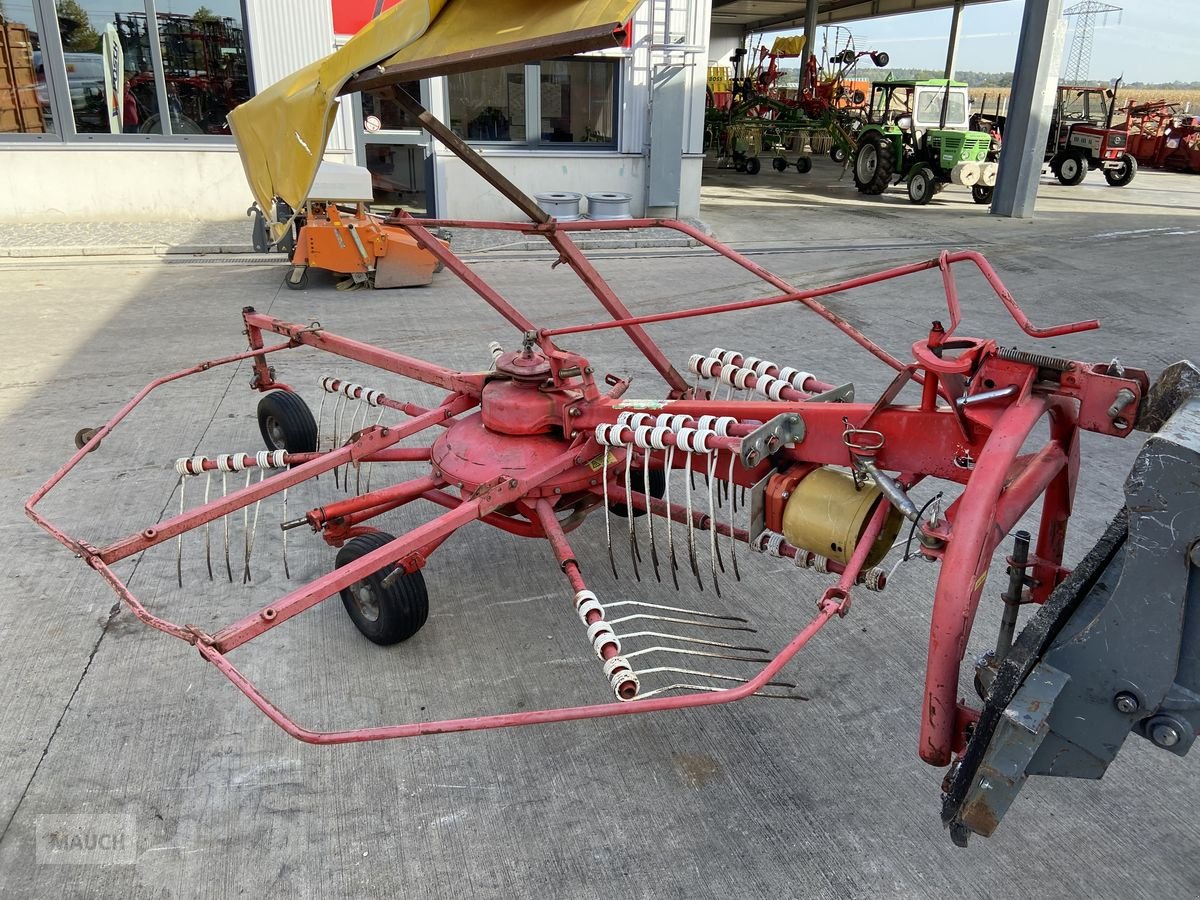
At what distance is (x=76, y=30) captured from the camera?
37.3 ft

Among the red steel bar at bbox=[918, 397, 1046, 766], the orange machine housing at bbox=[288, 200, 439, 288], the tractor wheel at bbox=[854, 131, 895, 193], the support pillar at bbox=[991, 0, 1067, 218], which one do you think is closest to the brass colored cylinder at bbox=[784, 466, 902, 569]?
the red steel bar at bbox=[918, 397, 1046, 766]

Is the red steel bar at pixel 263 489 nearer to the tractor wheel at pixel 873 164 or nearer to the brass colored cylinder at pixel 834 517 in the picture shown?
the brass colored cylinder at pixel 834 517

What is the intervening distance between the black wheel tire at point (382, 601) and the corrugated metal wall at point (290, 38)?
375 inches

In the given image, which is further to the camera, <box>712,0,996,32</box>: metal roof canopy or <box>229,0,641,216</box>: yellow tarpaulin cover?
<box>712,0,996,32</box>: metal roof canopy

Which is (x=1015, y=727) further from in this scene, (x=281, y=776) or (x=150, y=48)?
(x=150, y=48)

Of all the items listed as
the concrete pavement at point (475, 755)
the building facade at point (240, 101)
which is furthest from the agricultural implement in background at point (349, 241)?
the concrete pavement at point (475, 755)

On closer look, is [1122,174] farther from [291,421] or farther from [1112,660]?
[1112,660]

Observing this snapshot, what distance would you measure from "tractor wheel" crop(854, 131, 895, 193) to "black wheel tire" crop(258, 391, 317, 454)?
1498cm

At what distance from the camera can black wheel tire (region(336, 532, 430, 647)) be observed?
3.17 m

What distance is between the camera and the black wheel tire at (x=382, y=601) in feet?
10.4

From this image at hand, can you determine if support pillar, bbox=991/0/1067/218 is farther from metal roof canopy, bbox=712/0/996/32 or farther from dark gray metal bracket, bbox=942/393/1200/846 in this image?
metal roof canopy, bbox=712/0/996/32

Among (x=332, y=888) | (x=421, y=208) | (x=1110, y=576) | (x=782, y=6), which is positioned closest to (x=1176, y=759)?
(x=1110, y=576)

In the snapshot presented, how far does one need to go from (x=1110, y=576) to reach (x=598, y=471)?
6.01 ft

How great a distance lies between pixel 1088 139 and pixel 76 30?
18272 millimetres
